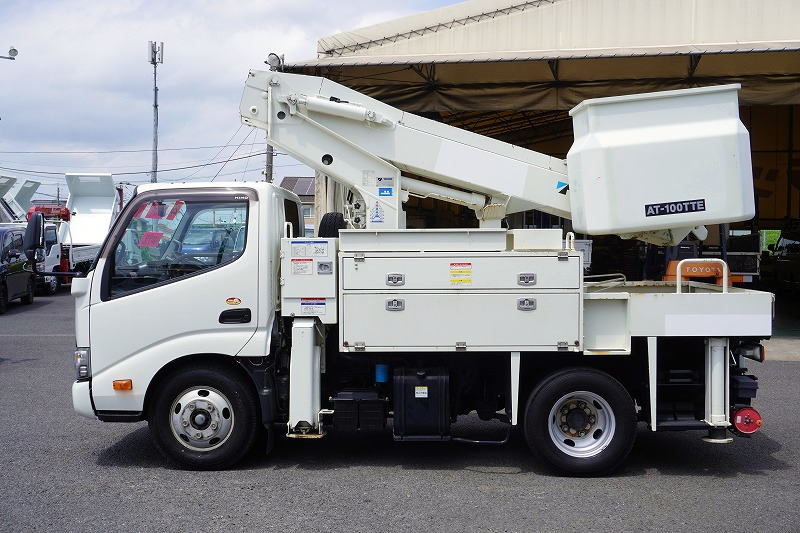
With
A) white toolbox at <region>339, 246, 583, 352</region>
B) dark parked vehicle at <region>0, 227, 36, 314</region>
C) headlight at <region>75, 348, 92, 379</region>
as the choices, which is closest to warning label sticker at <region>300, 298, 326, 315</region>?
white toolbox at <region>339, 246, 583, 352</region>

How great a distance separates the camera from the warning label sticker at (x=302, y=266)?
617 centimetres

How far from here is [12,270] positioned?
19.1 metres

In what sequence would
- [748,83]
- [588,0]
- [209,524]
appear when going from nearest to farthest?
[209,524]
[748,83]
[588,0]

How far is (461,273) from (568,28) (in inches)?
421

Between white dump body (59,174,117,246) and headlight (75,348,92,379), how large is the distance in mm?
18479

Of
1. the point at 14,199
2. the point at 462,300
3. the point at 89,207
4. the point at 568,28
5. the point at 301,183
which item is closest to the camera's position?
the point at 462,300

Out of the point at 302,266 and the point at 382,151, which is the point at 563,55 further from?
the point at 302,266

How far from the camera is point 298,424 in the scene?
20.3 ft

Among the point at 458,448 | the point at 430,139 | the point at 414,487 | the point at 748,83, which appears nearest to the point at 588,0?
the point at 748,83

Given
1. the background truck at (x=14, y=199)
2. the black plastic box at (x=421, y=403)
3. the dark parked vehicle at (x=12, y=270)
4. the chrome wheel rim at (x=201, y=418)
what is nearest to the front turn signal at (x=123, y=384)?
the chrome wheel rim at (x=201, y=418)

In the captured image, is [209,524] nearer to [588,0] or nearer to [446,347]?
[446,347]

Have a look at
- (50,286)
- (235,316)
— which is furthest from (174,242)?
(50,286)

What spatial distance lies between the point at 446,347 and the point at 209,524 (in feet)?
6.98

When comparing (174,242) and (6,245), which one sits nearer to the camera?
(174,242)
